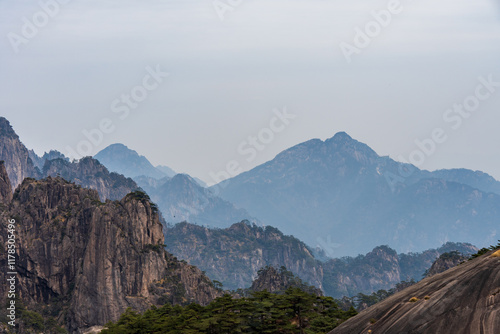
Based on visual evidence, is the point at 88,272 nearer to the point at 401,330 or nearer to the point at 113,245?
the point at 113,245

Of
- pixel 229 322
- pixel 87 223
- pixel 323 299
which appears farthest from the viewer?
pixel 87 223

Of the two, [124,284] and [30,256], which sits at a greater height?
[30,256]

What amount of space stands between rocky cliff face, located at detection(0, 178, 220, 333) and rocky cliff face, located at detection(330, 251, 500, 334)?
115 m

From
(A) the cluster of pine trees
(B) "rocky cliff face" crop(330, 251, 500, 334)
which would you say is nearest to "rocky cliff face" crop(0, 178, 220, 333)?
(A) the cluster of pine trees

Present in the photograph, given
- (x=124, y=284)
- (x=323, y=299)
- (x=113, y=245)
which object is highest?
(x=113, y=245)

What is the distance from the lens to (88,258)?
159375 mm

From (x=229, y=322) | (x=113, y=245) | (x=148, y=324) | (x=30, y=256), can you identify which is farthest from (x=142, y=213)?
(x=229, y=322)

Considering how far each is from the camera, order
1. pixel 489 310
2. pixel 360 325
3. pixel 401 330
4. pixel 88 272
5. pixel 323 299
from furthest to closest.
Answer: pixel 88 272, pixel 323 299, pixel 360 325, pixel 401 330, pixel 489 310

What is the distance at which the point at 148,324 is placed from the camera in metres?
86.5

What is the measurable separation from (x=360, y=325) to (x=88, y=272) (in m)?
119

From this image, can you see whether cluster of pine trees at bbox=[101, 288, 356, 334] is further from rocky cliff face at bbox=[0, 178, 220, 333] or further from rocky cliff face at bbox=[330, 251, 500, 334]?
rocky cliff face at bbox=[0, 178, 220, 333]

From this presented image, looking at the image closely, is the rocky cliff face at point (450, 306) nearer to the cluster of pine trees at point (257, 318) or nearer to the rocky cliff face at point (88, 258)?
the cluster of pine trees at point (257, 318)

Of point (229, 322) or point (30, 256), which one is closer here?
point (229, 322)

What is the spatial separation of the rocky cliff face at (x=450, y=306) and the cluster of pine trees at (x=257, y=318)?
2405 centimetres
